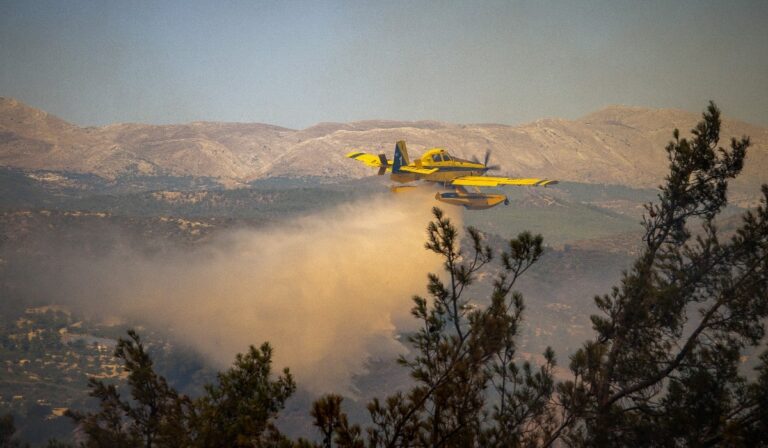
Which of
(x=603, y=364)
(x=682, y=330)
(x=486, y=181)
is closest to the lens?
(x=603, y=364)

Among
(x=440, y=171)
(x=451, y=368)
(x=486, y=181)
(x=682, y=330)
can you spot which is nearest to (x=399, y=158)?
(x=440, y=171)

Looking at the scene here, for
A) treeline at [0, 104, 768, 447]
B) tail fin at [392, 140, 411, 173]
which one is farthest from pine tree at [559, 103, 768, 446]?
tail fin at [392, 140, 411, 173]

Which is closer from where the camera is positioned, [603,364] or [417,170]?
[603,364]

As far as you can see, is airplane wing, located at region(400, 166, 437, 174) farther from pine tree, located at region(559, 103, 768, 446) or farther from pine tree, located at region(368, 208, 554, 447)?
pine tree, located at region(368, 208, 554, 447)

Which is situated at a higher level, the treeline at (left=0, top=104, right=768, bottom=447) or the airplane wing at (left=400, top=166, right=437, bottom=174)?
the airplane wing at (left=400, top=166, right=437, bottom=174)

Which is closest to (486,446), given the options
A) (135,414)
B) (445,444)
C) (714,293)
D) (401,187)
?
(445,444)

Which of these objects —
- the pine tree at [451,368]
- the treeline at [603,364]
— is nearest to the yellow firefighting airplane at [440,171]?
the treeline at [603,364]

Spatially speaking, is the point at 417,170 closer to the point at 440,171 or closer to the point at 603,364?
the point at 440,171

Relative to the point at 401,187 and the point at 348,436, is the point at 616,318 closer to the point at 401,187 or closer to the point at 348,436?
the point at 348,436
